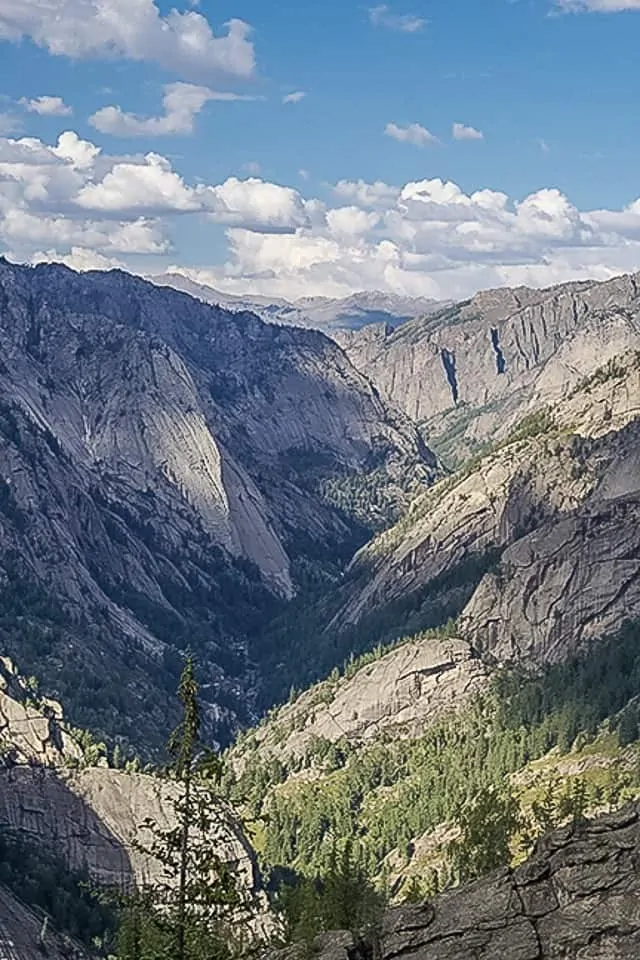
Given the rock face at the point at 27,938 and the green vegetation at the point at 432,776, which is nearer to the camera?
the rock face at the point at 27,938

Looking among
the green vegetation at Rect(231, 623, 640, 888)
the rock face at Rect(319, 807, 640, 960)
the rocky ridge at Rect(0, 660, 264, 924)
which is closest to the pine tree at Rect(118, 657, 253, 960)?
the rock face at Rect(319, 807, 640, 960)

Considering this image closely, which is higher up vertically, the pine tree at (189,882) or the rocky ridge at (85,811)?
the rocky ridge at (85,811)

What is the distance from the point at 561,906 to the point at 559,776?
5117 inches

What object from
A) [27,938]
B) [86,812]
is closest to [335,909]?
[27,938]

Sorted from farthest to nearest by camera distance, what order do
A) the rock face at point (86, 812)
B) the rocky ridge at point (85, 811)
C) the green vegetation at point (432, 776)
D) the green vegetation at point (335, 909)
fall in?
the green vegetation at point (432, 776), the rock face at point (86, 812), the rocky ridge at point (85, 811), the green vegetation at point (335, 909)

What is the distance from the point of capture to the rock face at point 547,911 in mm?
38562

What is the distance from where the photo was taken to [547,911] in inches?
1593

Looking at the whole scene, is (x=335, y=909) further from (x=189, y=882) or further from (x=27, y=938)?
(x=27, y=938)

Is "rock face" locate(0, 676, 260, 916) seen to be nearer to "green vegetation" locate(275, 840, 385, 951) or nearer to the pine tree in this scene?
"green vegetation" locate(275, 840, 385, 951)

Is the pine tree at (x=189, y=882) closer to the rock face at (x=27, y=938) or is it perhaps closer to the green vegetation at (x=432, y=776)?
the rock face at (x=27, y=938)

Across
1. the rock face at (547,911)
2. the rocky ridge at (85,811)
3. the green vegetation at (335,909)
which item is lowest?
the rock face at (547,911)

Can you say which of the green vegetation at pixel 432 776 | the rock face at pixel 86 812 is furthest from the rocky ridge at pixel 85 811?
the green vegetation at pixel 432 776

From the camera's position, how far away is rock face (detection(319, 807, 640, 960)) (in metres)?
38.6

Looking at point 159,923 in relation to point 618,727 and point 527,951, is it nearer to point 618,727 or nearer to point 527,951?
point 527,951
